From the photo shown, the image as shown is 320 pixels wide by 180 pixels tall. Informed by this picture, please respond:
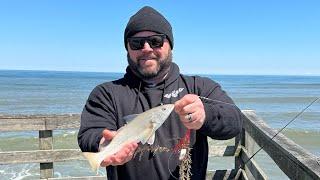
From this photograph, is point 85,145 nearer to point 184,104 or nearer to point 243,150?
point 184,104

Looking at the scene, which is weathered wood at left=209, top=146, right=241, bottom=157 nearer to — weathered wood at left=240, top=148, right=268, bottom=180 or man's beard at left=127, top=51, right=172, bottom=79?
weathered wood at left=240, top=148, right=268, bottom=180

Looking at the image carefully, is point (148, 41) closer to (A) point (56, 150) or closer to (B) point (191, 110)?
(B) point (191, 110)

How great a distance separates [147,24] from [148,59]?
9.5 inches

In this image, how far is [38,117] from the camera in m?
5.27

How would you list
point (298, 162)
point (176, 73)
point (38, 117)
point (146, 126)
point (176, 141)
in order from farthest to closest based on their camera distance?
point (38, 117)
point (176, 73)
point (176, 141)
point (298, 162)
point (146, 126)

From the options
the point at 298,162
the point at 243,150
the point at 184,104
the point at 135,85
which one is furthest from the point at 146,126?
the point at 243,150

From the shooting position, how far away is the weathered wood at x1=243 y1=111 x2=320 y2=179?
2.40 metres

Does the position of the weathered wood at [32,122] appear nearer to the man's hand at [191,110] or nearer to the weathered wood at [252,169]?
the weathered wood at [252,169]

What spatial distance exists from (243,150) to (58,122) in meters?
2.14

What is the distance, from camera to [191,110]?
7.63 feet

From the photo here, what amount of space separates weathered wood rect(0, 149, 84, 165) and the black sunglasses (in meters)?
2.84

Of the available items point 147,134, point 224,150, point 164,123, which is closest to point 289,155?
point 164,123

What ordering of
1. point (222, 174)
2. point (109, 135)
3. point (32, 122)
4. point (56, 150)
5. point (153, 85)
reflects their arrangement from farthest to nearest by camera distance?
point (222, 174), point (56, 150), point (32, 122), point (153, 85), point (109, 135)

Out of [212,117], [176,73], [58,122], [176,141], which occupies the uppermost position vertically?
[176,73]
